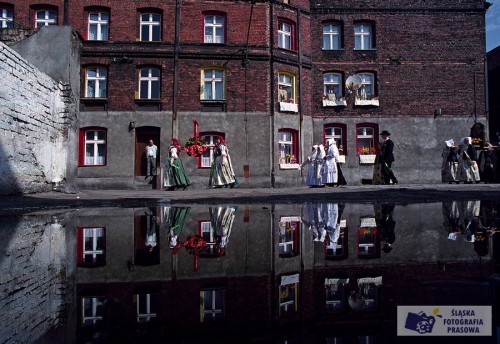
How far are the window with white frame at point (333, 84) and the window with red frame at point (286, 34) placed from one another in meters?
2.69

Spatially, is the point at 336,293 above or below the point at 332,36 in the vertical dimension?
below

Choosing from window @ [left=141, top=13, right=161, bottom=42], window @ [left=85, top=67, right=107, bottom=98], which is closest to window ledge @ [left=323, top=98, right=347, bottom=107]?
window @ [left=141, top=13, right=161, bottom=42]

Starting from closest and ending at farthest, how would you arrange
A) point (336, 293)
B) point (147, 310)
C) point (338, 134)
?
1. point (147, 310)
2. point (336, 293)
3. point (338, 134)

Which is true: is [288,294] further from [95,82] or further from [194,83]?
[95,82]

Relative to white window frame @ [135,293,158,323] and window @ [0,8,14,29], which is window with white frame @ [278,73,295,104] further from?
white window frame @ [135,293,158,323]

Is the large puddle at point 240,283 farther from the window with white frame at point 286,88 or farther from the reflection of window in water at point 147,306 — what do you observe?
the window with white frame at point 286,88

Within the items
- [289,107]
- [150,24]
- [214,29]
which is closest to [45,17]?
[150,24]

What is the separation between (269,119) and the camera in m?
19.7

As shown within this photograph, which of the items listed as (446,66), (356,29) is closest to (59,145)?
(356,29)

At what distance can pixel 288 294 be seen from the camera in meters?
1.89

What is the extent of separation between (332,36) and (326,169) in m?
8.75

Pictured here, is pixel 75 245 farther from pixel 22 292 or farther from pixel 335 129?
pixel 335 129

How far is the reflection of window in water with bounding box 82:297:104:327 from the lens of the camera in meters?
1.46

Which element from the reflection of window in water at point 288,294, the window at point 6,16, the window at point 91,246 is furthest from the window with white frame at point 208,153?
the reflection of window in water at point 288,294
